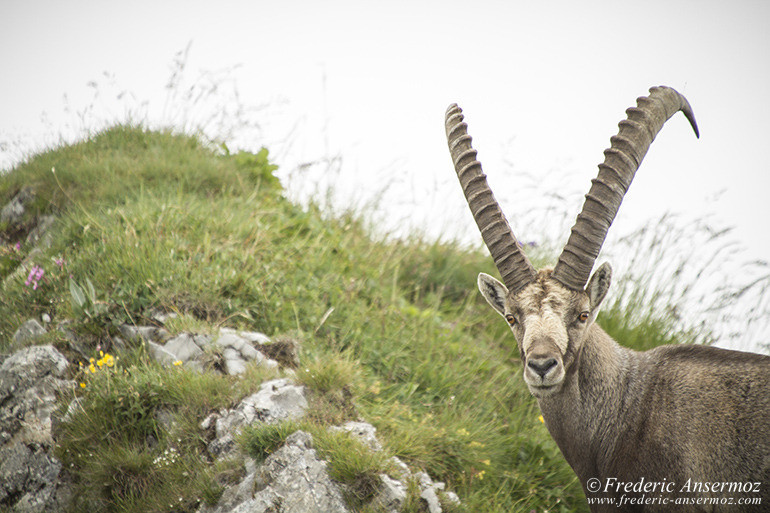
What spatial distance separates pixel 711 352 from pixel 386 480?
2.86m

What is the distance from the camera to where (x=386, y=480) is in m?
4.77

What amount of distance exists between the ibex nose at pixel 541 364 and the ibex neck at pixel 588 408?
70 centimetres

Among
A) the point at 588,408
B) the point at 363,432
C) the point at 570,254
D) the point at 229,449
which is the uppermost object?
the point at 570,254

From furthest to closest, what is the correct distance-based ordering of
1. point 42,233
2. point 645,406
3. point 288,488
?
point 42,233 < point 645,406 < point 288,488

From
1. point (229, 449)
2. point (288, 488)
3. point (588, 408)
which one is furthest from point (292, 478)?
point (588, 408)

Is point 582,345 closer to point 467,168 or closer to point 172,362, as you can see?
point 467,168

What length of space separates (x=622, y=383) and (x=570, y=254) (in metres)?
1.22

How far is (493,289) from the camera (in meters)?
5.36

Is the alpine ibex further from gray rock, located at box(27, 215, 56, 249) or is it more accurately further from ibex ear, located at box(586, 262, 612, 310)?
gray rock, located at box(27, 215, 56, 249)

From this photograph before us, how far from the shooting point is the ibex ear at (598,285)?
4.99m

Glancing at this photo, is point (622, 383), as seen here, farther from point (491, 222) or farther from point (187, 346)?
Answer: point (187, 346)

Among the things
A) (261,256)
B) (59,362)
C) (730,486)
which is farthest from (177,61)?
(730,486)

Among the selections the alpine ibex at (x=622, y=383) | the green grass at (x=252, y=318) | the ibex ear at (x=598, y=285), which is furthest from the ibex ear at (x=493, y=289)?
the green grass at (x=252, y=318)

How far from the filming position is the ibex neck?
490 cm
